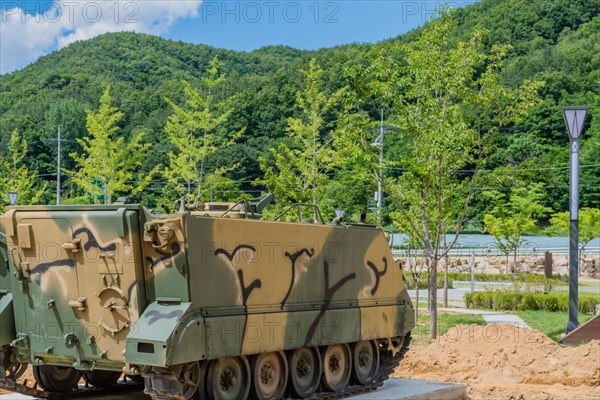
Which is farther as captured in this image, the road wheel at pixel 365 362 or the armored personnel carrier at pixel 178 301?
the road wheel at pixel 365 362

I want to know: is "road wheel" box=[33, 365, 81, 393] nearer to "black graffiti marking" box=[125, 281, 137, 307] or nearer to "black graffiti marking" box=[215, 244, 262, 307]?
"black graffiti marking" box=[125, 281, 137, 307]

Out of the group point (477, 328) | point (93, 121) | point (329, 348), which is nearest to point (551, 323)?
point (477, 328)

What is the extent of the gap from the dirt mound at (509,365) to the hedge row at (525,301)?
9188 mm

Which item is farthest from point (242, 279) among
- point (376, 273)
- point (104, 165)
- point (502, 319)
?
point (104, 165)

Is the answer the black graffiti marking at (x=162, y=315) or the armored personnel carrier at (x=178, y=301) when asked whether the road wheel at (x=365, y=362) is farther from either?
the black graffiti marking at (x=162, y=315)

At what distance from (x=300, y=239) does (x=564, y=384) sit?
591cm

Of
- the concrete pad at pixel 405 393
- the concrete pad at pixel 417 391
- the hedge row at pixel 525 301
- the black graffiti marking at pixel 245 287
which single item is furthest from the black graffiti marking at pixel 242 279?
the hedge row at pixel 525 301

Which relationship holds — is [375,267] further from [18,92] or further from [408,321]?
[18,92]

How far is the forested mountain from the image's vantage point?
5612cm

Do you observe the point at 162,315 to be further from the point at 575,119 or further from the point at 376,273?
the point at 575,119

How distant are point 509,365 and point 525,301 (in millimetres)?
11732

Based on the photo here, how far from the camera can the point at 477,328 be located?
696 inches

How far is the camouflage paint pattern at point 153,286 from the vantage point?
32.0 feet

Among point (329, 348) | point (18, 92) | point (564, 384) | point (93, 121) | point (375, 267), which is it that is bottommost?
point (564, 384)
